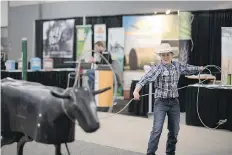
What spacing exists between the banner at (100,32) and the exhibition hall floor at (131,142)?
4.30m

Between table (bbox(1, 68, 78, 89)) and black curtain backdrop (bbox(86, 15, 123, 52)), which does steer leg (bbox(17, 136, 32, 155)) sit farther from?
black curtain backdrop (bbox(86, 15, 123, 52))

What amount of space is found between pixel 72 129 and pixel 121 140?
128 inches

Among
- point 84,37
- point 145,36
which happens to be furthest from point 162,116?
point 84,37

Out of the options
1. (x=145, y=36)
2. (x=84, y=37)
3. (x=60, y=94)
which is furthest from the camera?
(x=84, y=37)

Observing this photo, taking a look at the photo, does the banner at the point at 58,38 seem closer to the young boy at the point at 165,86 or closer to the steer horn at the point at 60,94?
the young boy at the point at 165,86

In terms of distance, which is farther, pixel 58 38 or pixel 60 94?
pixel 58 38

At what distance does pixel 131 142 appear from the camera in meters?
4.98

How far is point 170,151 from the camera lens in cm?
390

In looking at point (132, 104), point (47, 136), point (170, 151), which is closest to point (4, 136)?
point (47, 136)

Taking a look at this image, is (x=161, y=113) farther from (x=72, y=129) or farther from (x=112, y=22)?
(x=112, y=22)

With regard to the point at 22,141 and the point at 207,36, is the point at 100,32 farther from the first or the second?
the point at 22,141

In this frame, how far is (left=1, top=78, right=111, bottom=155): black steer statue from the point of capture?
179cm

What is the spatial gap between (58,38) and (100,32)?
154cm

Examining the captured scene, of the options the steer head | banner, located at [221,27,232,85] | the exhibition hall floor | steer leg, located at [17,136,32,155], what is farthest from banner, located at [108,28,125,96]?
the steer head
